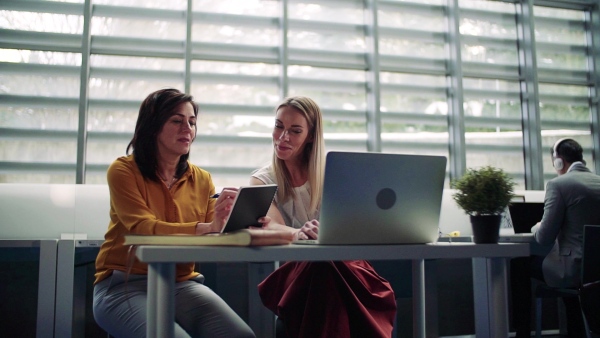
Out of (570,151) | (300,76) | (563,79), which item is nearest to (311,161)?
(570,151)

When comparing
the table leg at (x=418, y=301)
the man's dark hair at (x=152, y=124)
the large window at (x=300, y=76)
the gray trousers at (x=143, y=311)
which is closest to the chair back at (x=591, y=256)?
the table leg at (x=418, y=301)

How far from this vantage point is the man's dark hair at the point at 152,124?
2055 mm

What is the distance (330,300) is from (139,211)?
689 millimetres

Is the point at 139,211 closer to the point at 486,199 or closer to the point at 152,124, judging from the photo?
the point at 152,124

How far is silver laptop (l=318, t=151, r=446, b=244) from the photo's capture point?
131 cm

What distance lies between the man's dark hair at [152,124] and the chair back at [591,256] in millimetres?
1987

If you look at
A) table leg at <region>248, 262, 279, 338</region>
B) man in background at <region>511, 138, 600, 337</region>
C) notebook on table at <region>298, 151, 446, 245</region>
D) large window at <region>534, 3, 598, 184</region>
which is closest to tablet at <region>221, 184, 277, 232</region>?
notebook on table at <region>298, 151, 446, 245</region>

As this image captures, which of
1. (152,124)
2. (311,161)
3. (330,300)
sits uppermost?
(152,124)

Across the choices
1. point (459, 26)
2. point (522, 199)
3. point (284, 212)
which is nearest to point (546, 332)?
point (522, 199)

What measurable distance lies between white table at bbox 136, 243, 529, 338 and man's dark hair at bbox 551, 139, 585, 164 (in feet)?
8.89

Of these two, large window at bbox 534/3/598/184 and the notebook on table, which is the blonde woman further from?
large window at bbox 534/3/598/184

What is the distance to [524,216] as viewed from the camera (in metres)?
4.14

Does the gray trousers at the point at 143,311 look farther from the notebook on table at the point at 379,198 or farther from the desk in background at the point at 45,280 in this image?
the desk in background at the point at 45,280

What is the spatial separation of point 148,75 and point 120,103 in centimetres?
31
